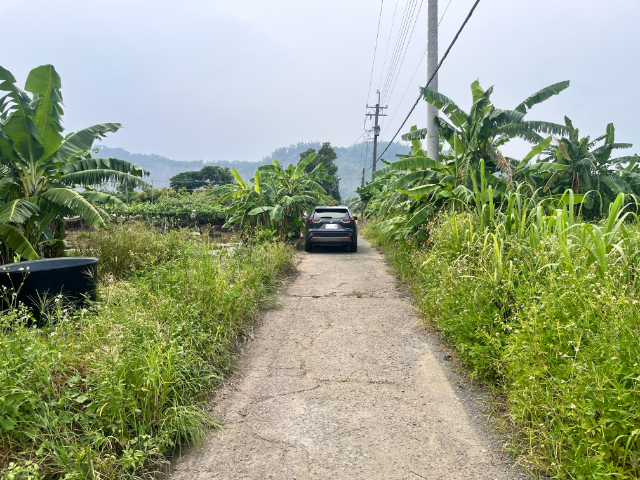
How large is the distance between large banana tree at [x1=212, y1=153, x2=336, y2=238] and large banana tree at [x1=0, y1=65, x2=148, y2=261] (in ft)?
19.0

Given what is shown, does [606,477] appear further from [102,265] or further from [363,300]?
[102,265]

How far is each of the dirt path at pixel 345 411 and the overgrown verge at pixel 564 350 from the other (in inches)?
14.4

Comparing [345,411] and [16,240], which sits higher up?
[16,240]

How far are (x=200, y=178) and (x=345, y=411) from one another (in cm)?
9761

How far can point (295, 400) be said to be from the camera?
3.89m

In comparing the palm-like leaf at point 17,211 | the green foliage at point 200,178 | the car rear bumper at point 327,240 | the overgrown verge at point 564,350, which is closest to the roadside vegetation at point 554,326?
the overgrown verge at point 564,350

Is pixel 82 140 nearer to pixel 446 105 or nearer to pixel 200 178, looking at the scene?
pixel 446 105

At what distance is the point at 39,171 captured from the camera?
27.2 ft

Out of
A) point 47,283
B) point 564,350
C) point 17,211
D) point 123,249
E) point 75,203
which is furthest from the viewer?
point 123,249

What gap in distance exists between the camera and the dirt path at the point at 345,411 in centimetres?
291

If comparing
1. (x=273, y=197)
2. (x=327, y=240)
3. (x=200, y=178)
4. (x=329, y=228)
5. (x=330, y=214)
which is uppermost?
(x=200, y=178)

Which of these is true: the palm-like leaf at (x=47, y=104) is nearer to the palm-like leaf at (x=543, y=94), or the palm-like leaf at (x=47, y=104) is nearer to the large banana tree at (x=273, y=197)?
the large banana tree at (x=273, y=197)

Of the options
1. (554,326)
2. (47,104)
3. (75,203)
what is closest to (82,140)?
(47,104)

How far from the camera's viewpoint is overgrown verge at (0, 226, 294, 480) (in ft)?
8.58
